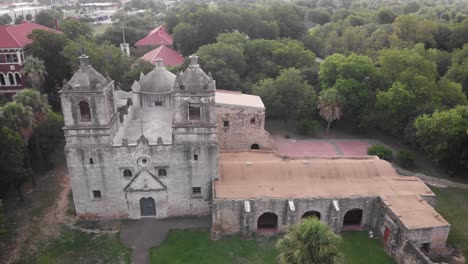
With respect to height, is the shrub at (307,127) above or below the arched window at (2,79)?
below

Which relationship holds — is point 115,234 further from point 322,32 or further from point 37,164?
point 322,32

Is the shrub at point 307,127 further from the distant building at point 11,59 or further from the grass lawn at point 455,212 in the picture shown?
the distant building at point 11,59

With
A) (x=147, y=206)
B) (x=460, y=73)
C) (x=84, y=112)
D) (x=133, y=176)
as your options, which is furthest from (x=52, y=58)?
(x=460, y=73)

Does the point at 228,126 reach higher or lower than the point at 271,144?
higher

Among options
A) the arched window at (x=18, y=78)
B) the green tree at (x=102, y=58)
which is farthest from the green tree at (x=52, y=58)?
the arched window at (x=18, y=78)

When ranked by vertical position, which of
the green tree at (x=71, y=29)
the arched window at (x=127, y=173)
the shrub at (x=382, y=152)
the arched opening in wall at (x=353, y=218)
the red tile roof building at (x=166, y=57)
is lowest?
the arched opening in wall at (x=353, y=218)

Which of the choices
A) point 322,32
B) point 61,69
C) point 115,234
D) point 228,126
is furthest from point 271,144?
point 322,32
